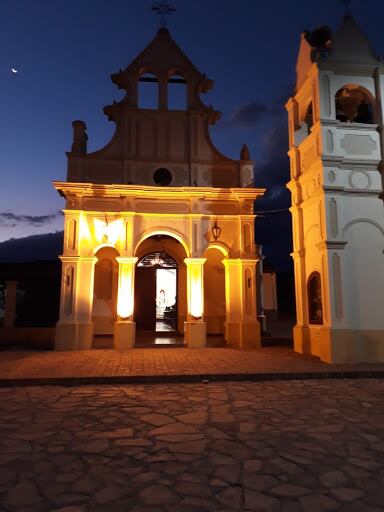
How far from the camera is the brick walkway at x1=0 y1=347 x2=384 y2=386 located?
8.09 metres

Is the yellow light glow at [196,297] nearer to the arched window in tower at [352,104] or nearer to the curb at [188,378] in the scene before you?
the curb at [188,378]

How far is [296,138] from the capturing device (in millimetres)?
12695

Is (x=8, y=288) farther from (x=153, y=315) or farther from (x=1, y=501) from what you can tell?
(x=1, y=501)

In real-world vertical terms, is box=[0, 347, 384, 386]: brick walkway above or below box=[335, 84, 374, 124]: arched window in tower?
below

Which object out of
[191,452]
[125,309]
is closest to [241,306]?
[125,309]

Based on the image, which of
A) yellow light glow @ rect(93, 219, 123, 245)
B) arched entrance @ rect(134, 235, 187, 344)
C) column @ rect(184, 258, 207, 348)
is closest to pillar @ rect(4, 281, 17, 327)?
yellow light glow @ rect(93, 219, 123, 245)

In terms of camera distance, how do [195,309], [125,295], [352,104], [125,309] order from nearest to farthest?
[352,104] < [125,309] < [125,295] < [195,309]

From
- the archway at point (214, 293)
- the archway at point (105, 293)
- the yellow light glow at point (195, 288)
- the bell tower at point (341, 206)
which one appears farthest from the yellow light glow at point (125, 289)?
the bell tower at point (341, 206)

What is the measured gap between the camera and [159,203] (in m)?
13.6

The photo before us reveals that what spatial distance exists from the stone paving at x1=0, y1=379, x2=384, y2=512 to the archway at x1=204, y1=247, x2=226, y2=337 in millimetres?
9387

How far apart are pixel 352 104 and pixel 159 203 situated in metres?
6.67

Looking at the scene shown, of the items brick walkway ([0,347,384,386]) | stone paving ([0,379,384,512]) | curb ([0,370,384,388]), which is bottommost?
stone paving ([0,379,384,512])

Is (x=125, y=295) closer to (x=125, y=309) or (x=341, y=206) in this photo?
(x=125, y=309)

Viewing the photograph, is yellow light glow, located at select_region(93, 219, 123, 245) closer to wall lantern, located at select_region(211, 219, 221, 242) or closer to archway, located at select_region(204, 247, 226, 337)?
wall lantern, located at select_region(211, 219, 221, 242)
